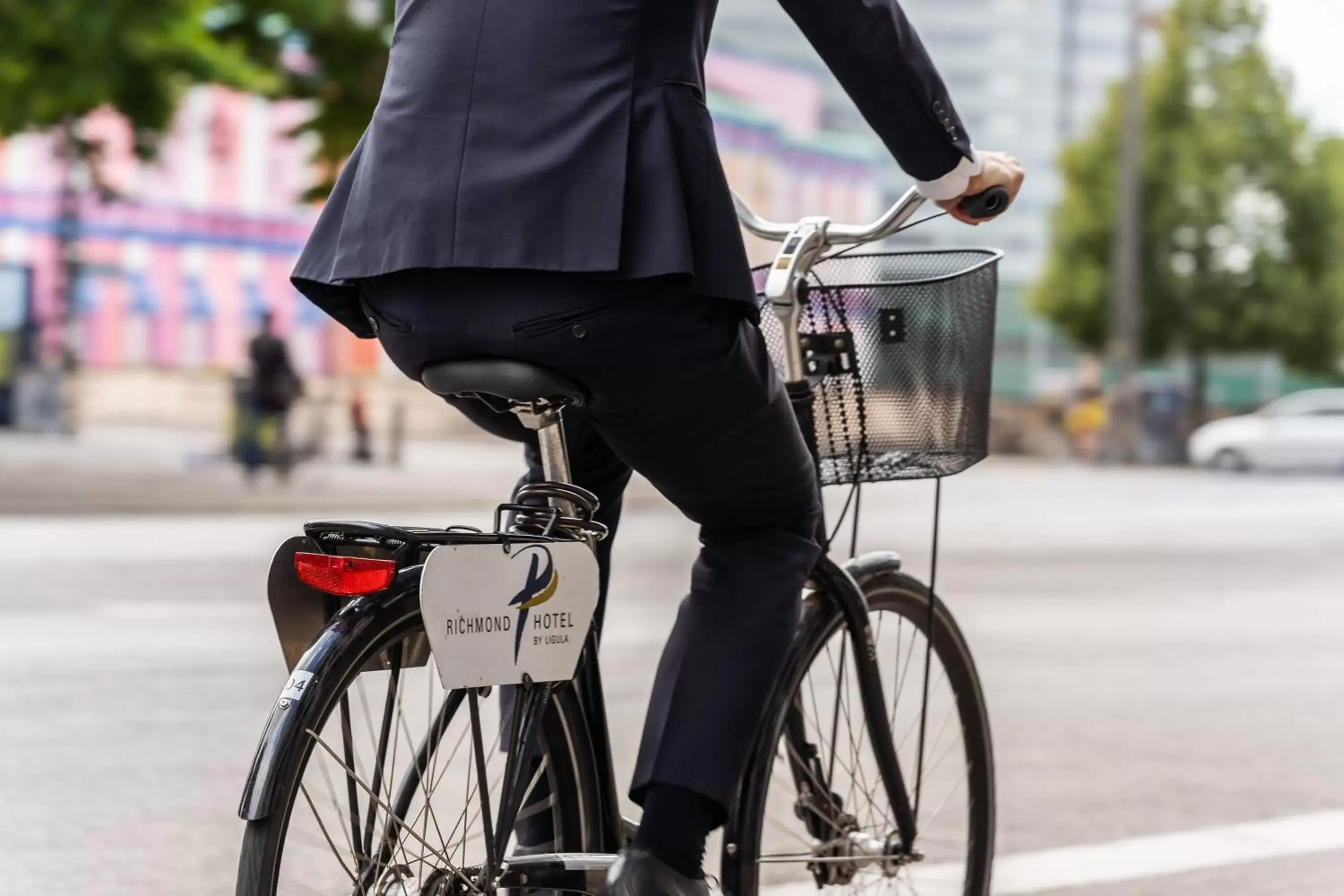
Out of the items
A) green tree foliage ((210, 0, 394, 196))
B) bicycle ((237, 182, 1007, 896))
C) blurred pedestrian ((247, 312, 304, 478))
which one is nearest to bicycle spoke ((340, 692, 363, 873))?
bicycle ((237, 182, 1007, 896))

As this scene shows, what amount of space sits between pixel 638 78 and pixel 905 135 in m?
0.39

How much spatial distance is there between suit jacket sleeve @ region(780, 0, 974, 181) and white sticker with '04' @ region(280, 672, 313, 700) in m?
0.92

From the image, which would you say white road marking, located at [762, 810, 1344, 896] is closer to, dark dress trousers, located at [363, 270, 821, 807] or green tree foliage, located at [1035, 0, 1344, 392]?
dark dress trousers, located at [363, 270, 821, 807]

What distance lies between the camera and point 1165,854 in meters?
4.71

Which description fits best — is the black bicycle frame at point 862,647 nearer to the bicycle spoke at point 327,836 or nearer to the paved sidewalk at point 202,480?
the bicycle spoke at point 327,836

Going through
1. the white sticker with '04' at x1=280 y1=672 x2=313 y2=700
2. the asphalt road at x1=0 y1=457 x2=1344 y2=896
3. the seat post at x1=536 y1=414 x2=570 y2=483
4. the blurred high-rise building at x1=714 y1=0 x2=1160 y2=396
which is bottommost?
the asphalt road at x1=0 y1=457 x2=1344 y2=896

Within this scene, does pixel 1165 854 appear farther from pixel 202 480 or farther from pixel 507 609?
pixel 202 480

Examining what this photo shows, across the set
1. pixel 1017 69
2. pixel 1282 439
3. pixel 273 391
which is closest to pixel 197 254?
pixel 1282 439

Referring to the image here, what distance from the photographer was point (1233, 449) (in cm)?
3784

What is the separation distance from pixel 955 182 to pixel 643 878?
965 millimetres

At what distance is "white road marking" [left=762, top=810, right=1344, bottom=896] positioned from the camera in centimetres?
442

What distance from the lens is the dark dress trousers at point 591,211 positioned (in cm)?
228

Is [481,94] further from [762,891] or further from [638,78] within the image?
[762,891]

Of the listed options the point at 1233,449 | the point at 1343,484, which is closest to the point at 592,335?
the point at 1343,484
